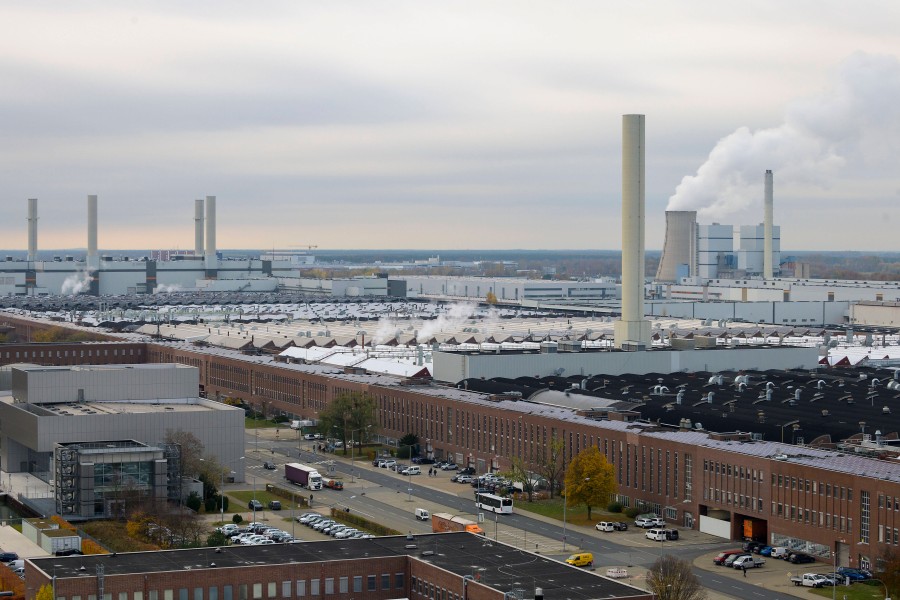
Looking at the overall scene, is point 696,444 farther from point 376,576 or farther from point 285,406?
point 285,406

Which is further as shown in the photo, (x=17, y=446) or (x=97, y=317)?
(x=97, y=317)

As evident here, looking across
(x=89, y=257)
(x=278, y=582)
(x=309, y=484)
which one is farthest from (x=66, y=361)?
(x=89, y=257)

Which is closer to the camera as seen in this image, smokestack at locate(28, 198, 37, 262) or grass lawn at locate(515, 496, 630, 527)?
grass lawn at locate(515, 496, 630, 527)

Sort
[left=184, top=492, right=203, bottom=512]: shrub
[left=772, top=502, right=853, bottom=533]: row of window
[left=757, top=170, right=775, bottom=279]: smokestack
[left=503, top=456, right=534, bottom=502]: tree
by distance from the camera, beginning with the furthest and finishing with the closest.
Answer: [left=757, top=170, right=775, bottom=279]: smokestack
[left=503, top=456, right=534, bottom=502]: tree
[left=184, top=492, right=203, bottom=512]: shrub
[left=772, top=502, right=853, bottom=533]: row of window

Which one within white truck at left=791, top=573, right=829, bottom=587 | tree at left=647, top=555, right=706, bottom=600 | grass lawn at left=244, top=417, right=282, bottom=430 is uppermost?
tree at left=647, top=555, right=706, bottom=600

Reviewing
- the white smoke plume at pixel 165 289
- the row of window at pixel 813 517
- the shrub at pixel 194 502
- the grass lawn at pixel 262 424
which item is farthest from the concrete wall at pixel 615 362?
the white smoke plume at pixel 165 289

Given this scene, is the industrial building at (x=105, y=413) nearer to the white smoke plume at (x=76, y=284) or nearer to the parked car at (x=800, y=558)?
the parked car at (x=800, y=558)

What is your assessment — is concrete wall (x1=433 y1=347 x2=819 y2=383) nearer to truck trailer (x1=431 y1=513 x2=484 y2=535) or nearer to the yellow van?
truck trailer (x1=431 y1=513 x2=484 y2=535)

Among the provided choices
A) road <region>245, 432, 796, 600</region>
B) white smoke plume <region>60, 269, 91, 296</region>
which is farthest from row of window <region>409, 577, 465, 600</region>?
white smoke plume <region>60, 269, 91, 296</region>
